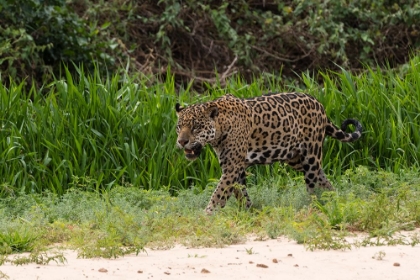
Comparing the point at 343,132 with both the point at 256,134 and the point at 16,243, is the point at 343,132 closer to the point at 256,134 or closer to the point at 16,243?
the point at 256,134

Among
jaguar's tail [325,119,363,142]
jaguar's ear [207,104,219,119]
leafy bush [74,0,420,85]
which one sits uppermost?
jaguar's ear [207,104,219,119]

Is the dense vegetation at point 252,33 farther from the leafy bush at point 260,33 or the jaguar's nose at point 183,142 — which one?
the jaguar's nose at point 183,142

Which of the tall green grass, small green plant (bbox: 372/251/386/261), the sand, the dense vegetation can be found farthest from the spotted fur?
the dense vegetation

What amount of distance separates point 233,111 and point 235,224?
1228mm

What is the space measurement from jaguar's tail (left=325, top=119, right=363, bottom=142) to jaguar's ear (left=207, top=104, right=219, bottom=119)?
1328mm

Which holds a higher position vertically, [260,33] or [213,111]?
[213,111]

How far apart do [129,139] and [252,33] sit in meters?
6.89

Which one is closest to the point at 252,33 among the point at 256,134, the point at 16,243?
the point at 256,134

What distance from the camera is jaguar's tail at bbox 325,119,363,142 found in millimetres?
8703

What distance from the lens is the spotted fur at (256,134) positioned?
7844mm

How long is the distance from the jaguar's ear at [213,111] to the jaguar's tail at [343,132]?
133cm

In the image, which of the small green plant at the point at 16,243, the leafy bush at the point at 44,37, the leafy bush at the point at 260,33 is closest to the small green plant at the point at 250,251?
the small green plant at the point at 16,243

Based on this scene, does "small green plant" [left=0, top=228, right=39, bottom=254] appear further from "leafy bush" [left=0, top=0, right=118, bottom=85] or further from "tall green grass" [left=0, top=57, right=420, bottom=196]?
"leafy bush" [left=0, top=0, right=118, bottom=85]

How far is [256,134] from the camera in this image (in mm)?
8172
